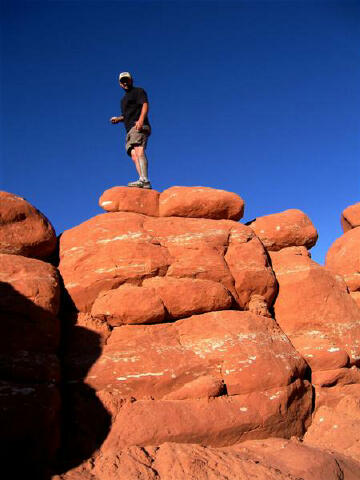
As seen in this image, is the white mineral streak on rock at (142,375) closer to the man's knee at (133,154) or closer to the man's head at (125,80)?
the man's knee at (133,154)

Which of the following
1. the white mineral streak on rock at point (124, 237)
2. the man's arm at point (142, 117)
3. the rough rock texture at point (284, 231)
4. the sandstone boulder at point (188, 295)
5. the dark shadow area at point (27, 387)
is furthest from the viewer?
the man's arm at point (142, 117)

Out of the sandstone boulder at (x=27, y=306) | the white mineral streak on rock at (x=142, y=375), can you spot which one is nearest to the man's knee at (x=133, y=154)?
the sandstone boulder at (x=27, y=306)

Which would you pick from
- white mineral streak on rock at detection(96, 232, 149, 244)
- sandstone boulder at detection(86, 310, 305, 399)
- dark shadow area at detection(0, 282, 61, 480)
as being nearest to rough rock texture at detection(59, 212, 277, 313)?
white mineral streak on rock at detection(96, 232, 149, 244)

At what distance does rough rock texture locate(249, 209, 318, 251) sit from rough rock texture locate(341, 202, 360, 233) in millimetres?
1814

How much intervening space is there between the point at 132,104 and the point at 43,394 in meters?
6.52

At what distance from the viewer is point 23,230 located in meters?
6.54

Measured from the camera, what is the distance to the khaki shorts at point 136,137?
851 cm

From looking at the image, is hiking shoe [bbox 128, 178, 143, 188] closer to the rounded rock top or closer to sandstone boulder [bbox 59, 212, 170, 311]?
the rounded rock top

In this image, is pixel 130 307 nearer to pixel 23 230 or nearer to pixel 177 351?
pixel 177 351

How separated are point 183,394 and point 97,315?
1840 mm

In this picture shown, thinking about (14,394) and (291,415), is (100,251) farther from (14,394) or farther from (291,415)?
(291,415)

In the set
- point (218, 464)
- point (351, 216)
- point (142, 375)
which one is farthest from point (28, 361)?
point (351, 216)

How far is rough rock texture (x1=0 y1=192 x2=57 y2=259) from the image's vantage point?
6383mm

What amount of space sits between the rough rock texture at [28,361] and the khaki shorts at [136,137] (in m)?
3.66
